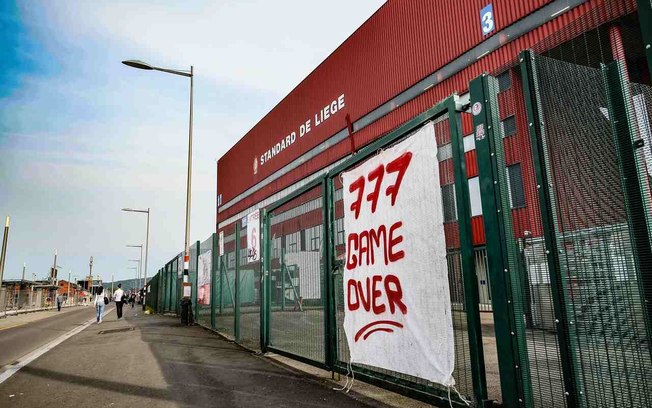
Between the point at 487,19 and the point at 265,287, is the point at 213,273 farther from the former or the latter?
the point at 487,19

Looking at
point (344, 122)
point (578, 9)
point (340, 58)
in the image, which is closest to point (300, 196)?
point (578, 9)

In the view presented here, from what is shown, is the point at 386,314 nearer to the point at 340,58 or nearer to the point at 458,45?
the point at 458,45

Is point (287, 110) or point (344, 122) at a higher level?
point (287, 110)

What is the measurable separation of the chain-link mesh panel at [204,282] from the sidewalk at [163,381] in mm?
4315

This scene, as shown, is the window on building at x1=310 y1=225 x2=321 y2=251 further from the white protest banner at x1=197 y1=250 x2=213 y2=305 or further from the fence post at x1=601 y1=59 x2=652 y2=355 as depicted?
the white protest banner at x1=197 y1=250 x2=213 y2=305

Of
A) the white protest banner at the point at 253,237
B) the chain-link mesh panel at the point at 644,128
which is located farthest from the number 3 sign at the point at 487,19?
the chain-link mesh panel at the point at 644,128

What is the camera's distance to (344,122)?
2666 centimetres

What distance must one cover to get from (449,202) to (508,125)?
77 cm

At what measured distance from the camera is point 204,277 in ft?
43.0

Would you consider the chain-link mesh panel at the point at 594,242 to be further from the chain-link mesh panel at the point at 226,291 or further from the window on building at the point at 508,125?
the chain-link mesh panel at the point at 226,291

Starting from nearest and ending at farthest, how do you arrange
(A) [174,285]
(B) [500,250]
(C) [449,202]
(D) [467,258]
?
(B) [500,250], (D) [467,258], (C) [449,202], (A) [174,285]

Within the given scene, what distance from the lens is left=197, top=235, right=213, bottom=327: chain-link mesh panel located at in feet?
41.4

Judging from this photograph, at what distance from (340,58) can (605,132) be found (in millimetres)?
26429

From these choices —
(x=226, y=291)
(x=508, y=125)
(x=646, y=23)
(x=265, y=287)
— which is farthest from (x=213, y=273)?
(x=646, y=23)
